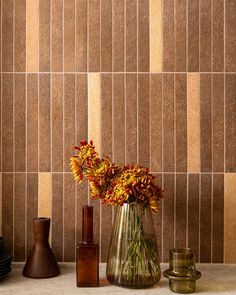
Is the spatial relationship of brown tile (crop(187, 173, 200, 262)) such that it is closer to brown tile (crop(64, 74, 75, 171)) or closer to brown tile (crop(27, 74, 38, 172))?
brown tile (crop(64, 74, 75, 171))

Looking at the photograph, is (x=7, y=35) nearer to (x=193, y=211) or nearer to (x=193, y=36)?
(x=193, y=36)

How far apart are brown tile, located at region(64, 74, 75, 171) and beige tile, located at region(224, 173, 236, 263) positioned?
52 centimetres

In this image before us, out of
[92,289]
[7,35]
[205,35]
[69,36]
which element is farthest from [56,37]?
[92,289]

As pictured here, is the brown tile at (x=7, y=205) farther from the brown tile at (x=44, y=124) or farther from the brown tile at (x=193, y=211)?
the brown tile at (x=193, y=211)

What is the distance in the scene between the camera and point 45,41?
5.37ft

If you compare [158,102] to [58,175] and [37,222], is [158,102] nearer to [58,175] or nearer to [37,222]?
[58,175]

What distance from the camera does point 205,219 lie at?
1.63m

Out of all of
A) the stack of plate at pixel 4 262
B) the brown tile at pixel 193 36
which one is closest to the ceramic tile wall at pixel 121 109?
the brown tile at pixel 193 36

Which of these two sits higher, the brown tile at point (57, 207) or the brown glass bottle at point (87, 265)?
the brown tile at point (57, 207)

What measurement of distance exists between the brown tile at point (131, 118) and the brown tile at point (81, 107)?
0.14 m

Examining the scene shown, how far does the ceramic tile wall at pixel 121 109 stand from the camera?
1.62 metres

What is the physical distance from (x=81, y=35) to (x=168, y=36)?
285 mm

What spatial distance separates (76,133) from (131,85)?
0.79 feet

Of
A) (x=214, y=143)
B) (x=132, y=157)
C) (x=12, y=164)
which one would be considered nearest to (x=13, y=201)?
(x=12, y=164)
